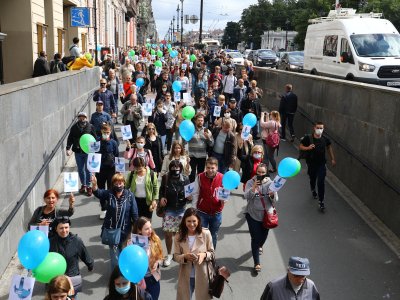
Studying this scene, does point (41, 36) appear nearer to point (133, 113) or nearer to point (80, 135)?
point (133, 113)

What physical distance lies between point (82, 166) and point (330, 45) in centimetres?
1254

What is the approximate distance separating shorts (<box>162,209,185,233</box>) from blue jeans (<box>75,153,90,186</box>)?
11.1ft

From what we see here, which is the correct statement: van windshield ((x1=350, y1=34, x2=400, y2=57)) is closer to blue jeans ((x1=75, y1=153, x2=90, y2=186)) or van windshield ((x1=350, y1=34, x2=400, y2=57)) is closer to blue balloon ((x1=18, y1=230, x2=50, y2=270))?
blue jeans ((x1=75, y1=153, x2=90, y2=186))

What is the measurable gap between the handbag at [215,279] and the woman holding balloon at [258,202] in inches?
66.1

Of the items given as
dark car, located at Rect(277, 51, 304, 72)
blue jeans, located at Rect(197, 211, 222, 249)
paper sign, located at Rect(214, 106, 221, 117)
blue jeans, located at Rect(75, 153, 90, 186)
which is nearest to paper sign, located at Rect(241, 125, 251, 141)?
paper sign, located at Rect(214, 106, 221, 117)

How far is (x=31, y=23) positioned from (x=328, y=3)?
47.2 m

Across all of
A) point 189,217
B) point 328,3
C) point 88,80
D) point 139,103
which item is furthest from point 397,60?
point 328,3

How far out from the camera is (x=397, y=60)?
17016 mm

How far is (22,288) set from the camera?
14.0ft

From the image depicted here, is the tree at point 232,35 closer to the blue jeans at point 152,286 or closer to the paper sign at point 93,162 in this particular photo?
the paper sign at point 93,162

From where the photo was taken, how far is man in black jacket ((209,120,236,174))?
9781 millimetres

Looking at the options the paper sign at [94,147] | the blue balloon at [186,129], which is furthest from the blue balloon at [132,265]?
the blue balloon at [186,129]

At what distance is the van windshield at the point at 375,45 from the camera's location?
1737 centimetres

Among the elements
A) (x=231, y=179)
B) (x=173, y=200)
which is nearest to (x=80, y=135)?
(x=173, y=200)
